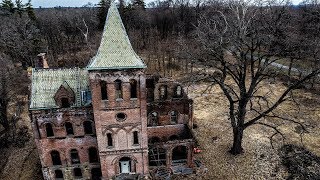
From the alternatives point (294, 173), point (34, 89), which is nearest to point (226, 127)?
point (294, 173)

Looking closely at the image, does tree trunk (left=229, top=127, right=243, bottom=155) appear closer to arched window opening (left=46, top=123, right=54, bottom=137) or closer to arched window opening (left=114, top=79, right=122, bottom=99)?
arched window opening (left=114, top=79, right=122, bottom=99)

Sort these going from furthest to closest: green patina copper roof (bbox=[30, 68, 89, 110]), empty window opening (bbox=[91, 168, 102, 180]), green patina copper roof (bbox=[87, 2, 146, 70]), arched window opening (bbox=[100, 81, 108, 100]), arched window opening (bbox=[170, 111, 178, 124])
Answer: arched window opening (bbox=[170, 111, 178, 124]) < empty window opening (bbox=[91, 168, 102, 180]) < green patina copper roof (bbox=[30, 68, 89, 110]) < arched window opening (bbox=[100, 81, 108, 100]) < green patina copper roof (bbox=[87, 2, 146, 70])

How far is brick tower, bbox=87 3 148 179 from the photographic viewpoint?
82.4 feet

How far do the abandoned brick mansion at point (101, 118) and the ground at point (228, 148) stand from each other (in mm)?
4005

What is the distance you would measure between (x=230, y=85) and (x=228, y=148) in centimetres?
2298

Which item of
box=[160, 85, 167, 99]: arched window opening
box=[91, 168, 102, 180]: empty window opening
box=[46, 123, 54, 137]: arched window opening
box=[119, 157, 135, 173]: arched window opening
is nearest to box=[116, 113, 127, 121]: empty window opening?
box=[119, 157, 135, 173]: arched window opening

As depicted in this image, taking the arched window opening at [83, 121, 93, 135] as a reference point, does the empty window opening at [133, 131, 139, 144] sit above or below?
below

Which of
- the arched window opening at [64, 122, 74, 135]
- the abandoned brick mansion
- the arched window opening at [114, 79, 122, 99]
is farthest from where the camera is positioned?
the arched window opening at [64, 122, 74, 135]

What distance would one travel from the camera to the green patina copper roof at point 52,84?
27.6 metres

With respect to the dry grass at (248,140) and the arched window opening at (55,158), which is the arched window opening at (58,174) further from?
the dry grass at (248,140)

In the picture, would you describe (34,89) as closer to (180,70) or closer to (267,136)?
(267,136)

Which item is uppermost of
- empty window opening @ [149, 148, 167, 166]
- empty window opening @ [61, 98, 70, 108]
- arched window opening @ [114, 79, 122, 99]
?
arched window opening @ [114, 79, 122, 99]

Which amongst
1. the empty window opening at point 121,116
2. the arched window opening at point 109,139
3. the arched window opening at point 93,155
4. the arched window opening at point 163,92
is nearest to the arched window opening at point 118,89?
the empty window opening at point 121,116

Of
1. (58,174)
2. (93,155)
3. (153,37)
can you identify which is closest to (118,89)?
(93,155)
